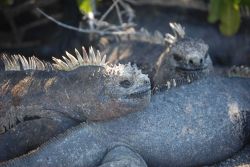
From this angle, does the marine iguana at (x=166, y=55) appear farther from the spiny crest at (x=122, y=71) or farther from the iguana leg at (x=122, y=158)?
the iguana leg at (x=122, y=158)

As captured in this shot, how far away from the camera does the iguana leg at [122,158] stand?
276cm

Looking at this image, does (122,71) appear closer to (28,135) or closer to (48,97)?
(48,97)

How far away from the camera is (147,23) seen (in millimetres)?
6082

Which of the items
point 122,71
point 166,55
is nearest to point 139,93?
point 122,71

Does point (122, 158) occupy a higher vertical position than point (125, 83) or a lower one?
lower

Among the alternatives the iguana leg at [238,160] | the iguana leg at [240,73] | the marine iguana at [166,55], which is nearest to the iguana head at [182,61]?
the marine iguana at [166,55]

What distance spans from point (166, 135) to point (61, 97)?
25.7 inches

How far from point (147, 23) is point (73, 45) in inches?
43.2

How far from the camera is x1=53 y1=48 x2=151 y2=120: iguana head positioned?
2.87 m

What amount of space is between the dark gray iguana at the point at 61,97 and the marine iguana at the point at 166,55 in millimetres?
559

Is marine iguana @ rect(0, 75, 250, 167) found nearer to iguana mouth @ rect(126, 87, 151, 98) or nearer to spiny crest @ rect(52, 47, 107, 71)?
iguana mouth @ rect(126, 87, 151, 98)

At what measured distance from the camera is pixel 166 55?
14.0ft

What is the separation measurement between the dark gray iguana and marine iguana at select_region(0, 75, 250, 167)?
0.12 metres

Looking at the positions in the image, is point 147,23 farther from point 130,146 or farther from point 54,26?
point 130,146
